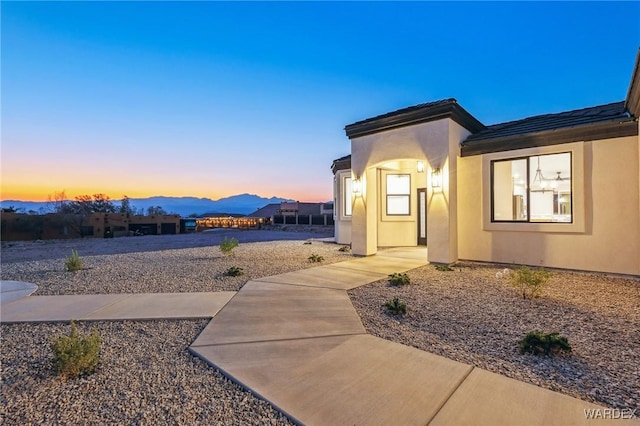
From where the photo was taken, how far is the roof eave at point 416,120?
7.53 metres

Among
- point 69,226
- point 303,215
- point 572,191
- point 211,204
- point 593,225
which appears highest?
point 211,204

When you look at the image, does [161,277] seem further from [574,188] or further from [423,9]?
[423,9]

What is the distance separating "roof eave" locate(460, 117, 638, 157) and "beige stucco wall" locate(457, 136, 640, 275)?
0.12 meters

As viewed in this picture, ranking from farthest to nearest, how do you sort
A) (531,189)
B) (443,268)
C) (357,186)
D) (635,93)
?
(357,186) → (531,189) → (443,268) → (635,93)

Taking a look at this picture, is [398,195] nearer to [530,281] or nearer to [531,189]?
[531,189]

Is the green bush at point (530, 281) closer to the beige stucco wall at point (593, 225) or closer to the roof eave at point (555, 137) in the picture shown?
the beige stucco wall at point (593, 225)

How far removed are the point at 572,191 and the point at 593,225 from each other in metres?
0.81

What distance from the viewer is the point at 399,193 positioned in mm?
10945

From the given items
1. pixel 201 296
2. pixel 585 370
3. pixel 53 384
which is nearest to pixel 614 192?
pixel 585 370

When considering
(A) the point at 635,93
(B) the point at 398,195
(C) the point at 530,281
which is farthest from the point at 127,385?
(B) the point at 398,195

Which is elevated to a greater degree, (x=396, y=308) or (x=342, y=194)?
(x=342, y=194)

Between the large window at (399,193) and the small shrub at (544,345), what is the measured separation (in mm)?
8221

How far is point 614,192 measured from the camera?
20.0ft

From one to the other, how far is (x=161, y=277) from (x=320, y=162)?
74.1ft
